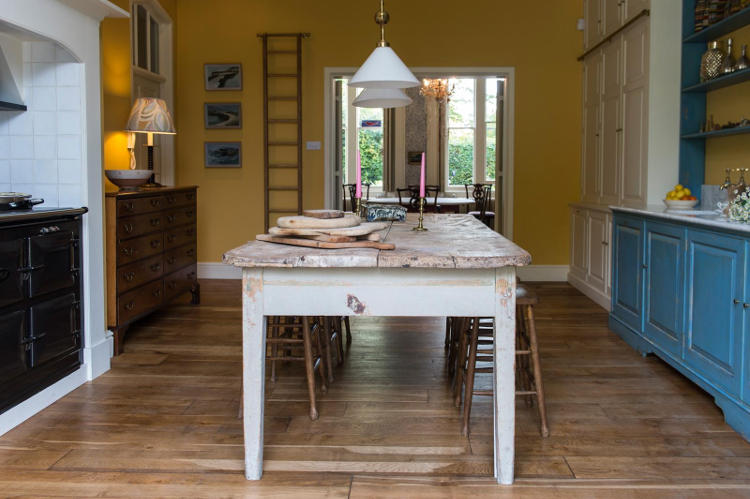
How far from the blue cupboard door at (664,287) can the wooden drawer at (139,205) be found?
325cm

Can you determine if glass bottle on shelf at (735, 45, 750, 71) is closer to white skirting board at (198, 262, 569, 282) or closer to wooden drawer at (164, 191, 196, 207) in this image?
white skirting board at (198, 262, 569, 282)

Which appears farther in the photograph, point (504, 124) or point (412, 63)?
point (504, 124)

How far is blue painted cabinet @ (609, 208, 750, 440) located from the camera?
310cm

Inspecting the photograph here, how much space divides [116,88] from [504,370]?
13.4ft

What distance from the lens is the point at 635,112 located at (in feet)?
17.4

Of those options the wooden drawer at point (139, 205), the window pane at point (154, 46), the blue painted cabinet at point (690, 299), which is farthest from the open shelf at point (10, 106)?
the blue painted cabinet at point (690, 299)

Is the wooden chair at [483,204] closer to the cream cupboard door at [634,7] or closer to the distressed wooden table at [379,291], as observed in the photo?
the cream cupboard door at [634,7]

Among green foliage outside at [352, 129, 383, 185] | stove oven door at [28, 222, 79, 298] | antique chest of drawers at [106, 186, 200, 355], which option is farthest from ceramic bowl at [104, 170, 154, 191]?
green foliage outside at [352, 129, 383, 185]

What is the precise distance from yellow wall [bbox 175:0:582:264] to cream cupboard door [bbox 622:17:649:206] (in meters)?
1.72

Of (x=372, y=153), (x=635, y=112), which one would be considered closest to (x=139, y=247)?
(x=635, y=112)

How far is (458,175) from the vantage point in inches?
469

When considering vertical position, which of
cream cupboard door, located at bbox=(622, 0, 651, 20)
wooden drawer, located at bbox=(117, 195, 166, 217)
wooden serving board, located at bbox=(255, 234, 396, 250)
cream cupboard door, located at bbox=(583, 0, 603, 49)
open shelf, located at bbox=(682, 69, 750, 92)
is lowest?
wooden serving board, located at bbox=(255, 234, 396, 250)

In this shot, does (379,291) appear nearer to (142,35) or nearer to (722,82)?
(722,82)

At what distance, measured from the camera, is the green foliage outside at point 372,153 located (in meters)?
12.0
